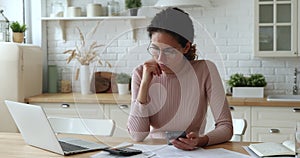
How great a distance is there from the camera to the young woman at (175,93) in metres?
1.92

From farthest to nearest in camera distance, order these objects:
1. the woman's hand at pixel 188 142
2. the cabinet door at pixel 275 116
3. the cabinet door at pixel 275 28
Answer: the cabinet door at pixel 275 28
the cabinet door at pixel 275 116
the woman's hand at pixel 188 142

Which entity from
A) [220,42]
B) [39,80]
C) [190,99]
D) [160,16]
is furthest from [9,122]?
[160,16]

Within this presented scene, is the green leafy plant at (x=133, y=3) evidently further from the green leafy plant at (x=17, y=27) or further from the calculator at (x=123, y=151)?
the calculator at (x=123, y=151)

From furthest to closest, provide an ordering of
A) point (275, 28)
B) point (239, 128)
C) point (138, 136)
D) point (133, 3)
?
point (133, 3) < point (275, 28) < point (239, 128) < point (138, 136)

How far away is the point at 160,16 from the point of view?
1786mm

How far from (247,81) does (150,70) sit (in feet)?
6.33

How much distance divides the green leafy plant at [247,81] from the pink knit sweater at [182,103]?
1.75 meters

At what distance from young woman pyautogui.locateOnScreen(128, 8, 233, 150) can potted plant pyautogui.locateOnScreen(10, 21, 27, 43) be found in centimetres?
218

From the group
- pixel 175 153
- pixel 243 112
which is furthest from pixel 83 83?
pixel 243 112

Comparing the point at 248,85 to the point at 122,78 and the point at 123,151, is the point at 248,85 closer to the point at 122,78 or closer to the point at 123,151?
the point at 122,78

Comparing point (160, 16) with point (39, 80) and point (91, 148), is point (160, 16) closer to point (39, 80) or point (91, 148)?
point (91, 148)

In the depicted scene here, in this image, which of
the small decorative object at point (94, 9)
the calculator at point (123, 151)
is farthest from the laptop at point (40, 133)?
the small decorative object at point (94, 9)

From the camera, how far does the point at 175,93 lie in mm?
2148

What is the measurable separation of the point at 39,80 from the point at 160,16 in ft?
8.79
